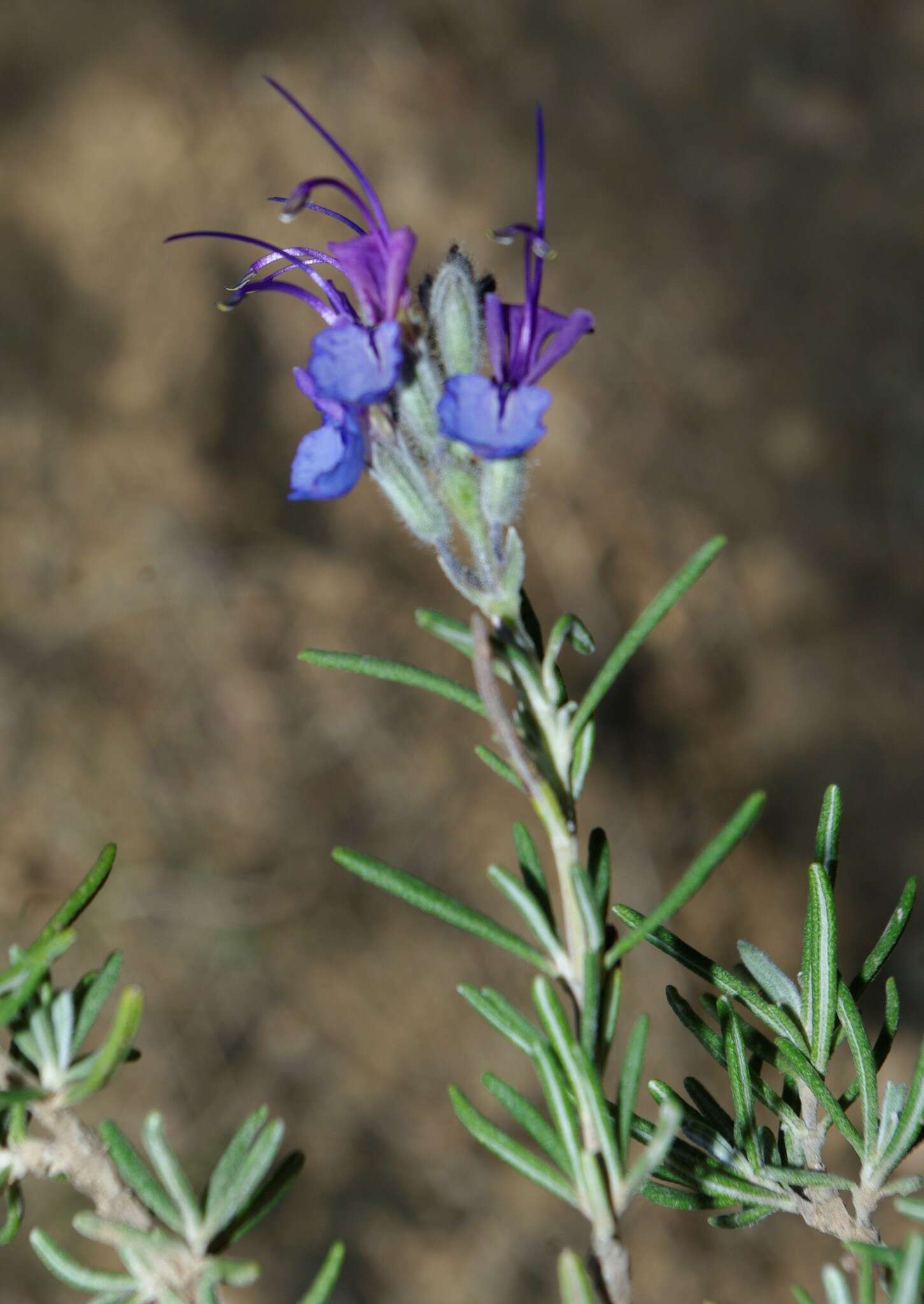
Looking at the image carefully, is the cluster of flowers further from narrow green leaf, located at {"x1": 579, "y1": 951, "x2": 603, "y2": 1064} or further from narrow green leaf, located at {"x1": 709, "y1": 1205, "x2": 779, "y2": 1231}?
narrow green leaf, located at {"x1": 709, "y1": 1205, "x2": 779, "y2": 1231}

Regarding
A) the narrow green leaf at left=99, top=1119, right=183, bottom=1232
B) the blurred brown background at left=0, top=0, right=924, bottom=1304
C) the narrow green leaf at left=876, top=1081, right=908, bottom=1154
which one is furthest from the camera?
the blurred brown background at left=0, top=0, right=924, bottom=1304

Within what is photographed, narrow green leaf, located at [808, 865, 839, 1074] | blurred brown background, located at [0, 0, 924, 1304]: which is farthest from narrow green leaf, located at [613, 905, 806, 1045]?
blurred brown background, located at [0, 0, 924, 1304]

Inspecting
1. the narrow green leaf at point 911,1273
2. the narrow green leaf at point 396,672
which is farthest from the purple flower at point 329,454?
the narrow green leaf at point 911,1273

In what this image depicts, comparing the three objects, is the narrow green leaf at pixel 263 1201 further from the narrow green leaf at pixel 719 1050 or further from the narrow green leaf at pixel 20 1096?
the narrow green leaf at pixel 719 1050

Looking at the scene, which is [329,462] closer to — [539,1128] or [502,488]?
[502,488]

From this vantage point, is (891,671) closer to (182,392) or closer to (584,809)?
(584,809)

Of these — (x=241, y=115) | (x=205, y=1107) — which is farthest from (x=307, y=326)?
(x=205, y=1107)
